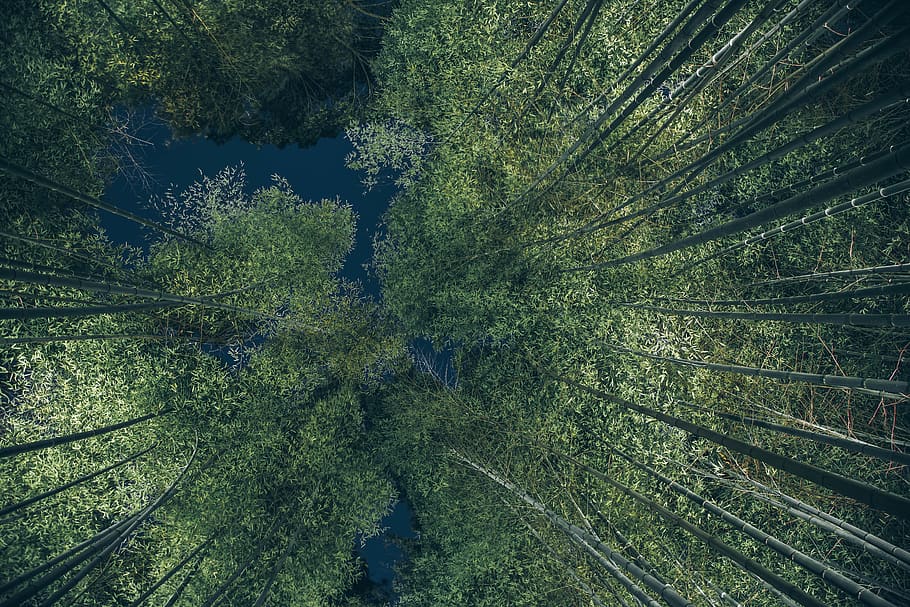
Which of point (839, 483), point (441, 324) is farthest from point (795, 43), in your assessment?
point (441, 324)

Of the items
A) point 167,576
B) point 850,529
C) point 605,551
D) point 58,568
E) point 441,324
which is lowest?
point 167,576

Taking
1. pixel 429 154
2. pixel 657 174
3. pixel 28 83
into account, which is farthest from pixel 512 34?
pixel 28 83

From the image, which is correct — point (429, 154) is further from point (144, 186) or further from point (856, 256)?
point (856, 256)

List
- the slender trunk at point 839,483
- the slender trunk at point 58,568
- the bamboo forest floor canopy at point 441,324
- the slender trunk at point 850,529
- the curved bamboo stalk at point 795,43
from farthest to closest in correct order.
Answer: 1. the bamboo forest floor canopy at point 441,324
2. the slender trunk at point 850,529
3. the curved bamboo stalk at point 795,43
4. the slender trunk at point 58,568
5. the slender trunk at point 839,483

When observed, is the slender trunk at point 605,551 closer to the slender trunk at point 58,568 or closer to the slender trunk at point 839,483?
the slender trunk at point 839,483

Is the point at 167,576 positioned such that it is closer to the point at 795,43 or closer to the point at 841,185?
the point at 841,185

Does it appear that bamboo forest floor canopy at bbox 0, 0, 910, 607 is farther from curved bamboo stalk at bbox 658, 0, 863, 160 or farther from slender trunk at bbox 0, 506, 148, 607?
slender trunk at bbox 0, 506, 148, 607

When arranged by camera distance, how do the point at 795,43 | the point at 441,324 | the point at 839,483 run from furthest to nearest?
the point at 441,324
the point at 795,43
the point at 839,483

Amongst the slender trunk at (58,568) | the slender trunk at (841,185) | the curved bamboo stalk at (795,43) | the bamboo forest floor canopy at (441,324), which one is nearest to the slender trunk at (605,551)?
the bamboo forest floor canopy at (441,324)

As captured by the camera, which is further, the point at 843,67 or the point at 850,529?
the point at 850,529
